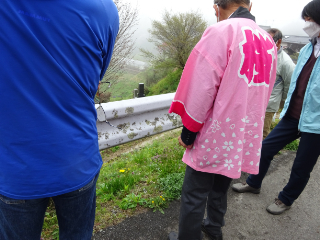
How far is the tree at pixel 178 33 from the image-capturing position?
89.8ft

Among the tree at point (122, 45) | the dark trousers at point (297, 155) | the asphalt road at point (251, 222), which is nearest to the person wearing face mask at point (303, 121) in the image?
the dark trousers at point (297, 155)

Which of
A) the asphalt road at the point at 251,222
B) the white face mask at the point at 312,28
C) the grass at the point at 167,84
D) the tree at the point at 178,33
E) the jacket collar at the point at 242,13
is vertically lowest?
the grass at the point at 167,84

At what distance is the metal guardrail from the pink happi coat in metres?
1.18

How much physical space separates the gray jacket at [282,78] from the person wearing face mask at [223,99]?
5.92 ft

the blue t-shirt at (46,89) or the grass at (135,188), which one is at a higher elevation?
the blue t-shirt at (46,89)

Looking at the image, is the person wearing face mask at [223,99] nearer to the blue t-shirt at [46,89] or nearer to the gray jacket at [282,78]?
the blue t-shirt at [46,89]

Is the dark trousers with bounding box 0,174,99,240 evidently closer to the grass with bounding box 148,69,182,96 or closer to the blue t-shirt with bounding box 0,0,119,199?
the blue t-shirt with bounding box 0,0,119,199

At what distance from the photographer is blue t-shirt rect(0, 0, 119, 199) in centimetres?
83

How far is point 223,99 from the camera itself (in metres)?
1.43

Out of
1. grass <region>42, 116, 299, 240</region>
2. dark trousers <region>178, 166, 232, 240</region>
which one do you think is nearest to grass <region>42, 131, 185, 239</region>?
grass <region>42, 116, 299, 240</region>

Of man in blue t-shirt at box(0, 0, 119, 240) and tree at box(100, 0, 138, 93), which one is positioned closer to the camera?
man in blue t-shirt at box(0, 0, 119, 240)

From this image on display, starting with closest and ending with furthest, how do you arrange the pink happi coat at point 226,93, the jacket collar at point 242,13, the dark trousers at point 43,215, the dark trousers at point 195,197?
1. the dark trousers at point 43,215
2. the pink happi coat at point 226,93
3. the jacket collar at point 242,13
4. the dark trousers at point 195,197

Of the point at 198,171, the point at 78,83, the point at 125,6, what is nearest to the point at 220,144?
the point at 198,171

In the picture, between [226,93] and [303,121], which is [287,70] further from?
[226,93]
